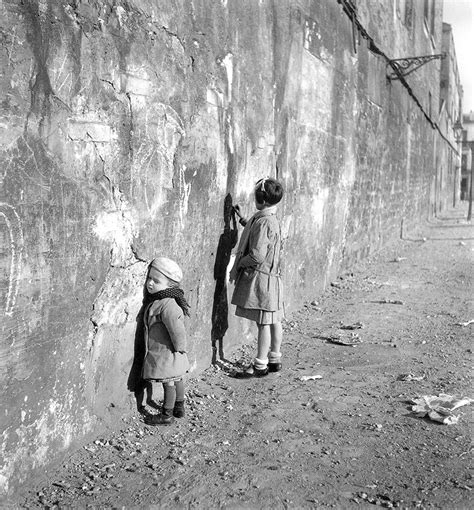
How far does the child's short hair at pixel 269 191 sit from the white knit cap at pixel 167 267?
3.19 ft

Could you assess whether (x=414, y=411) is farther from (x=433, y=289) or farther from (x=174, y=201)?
(x=433, y=289)

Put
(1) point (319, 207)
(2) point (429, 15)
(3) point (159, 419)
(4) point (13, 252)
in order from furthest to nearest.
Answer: (2) point (429, 15) < (1) point (319, 207) < (3) point (159, 419) < (4) point (13, 252)

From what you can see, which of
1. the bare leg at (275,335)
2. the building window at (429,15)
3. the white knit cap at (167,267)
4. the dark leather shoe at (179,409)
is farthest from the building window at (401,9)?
the dark leather shoe at (179,409)

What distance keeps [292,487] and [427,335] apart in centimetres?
303

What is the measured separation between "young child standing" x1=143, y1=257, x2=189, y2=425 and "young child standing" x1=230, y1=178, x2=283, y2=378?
79cm

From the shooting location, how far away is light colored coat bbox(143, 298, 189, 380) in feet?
10.2

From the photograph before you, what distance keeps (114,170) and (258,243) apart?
1.25m

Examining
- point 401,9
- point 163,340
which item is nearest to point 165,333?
point 163,340

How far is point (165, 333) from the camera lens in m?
3.16

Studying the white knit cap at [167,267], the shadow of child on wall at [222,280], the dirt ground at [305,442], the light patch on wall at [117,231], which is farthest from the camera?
the shadow of child on wall at [222,280]

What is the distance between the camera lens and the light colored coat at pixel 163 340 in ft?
10.2

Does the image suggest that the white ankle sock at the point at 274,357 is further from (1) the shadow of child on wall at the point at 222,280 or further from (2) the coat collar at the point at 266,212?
(2) the coat collar at the point at 266,212

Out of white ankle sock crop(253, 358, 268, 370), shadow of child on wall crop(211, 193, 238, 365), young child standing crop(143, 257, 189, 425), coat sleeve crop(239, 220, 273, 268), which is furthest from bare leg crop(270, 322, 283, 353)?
young child standing crop(143, 257, 189, 425)

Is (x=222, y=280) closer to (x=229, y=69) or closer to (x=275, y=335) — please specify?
(x=275, y=335)
